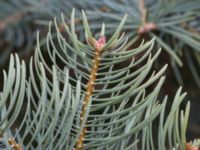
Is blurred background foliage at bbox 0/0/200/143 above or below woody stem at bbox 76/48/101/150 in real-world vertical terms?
above

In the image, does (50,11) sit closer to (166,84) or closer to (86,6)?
(86,6)

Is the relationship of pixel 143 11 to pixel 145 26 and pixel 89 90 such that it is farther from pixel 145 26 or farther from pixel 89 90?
pixel 89 90

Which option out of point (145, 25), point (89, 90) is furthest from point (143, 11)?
point (89, 90)

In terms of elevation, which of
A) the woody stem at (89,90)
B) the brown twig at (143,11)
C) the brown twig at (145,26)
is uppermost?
the brown twig at (143,11)

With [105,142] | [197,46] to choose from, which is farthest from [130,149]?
[197,46]

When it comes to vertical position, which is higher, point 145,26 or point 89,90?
point 145,26

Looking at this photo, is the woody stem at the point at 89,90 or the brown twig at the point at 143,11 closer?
the woody stem at the point at 89,90

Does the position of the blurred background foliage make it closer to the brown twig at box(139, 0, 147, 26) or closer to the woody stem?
the brown twig at box(139, 0, 147, 26)

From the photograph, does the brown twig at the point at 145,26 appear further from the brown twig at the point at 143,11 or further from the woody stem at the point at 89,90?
the woody stem at the point at 89,90

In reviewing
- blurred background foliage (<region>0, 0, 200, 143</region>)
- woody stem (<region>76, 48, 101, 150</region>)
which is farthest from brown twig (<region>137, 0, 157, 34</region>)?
woody stem (<region>76, 48, 101, 150</region>)

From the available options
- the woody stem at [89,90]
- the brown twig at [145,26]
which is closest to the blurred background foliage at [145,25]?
the brown twig at [145,26]

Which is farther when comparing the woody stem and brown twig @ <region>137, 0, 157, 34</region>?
brown twig @ <region>137, 0, 157, 34</region>

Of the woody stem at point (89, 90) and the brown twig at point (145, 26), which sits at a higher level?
the brown twig at point (145, 26)
